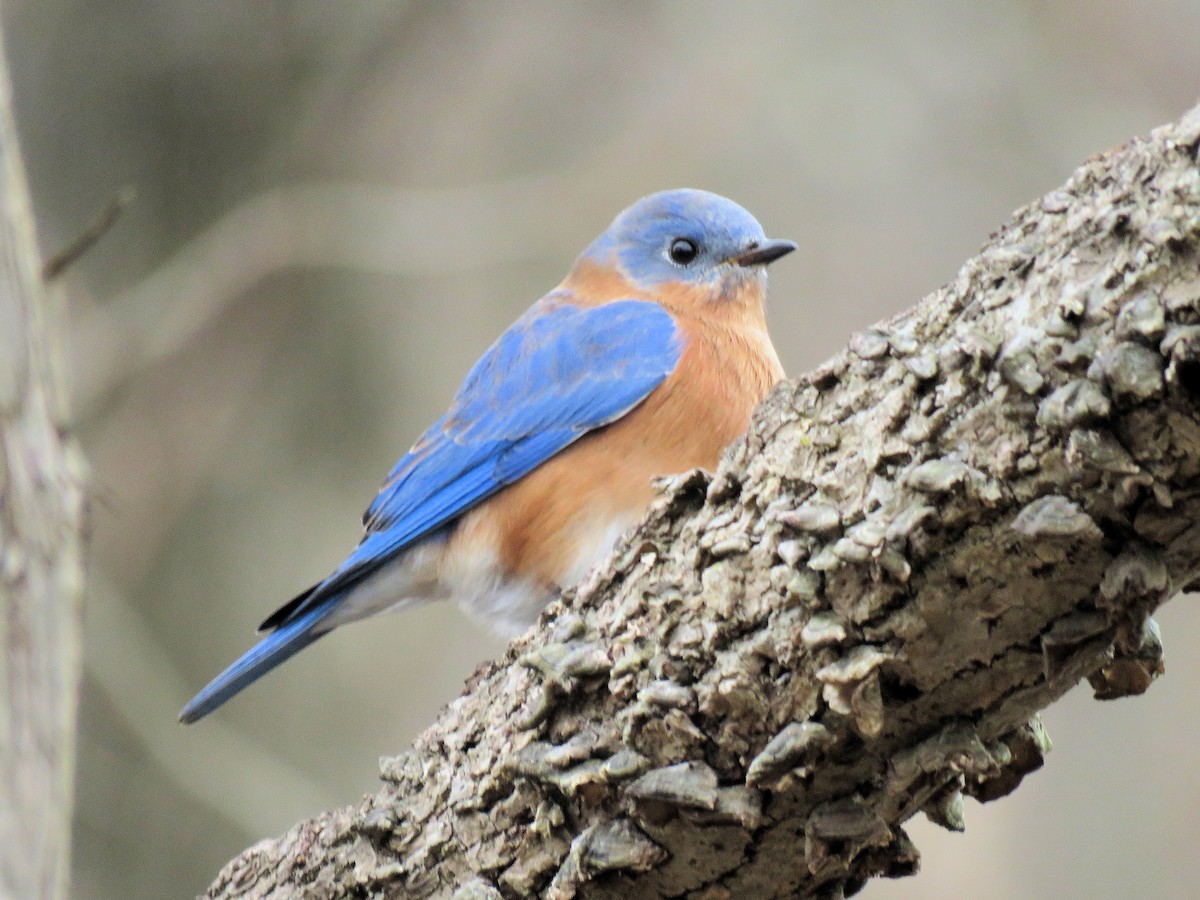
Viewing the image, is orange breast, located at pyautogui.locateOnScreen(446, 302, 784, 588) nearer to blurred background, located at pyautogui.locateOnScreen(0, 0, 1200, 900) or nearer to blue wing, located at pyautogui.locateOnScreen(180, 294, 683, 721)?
blue wing, located at pyautogui.locateOnScreen(180, 294, 683, 721)

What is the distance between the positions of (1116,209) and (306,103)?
383 centimetres

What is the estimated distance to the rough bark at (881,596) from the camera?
1.12 meters

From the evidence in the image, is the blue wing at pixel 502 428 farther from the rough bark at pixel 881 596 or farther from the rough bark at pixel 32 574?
the rough bark at pixel 881 596

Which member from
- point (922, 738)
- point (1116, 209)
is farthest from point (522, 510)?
point (1116, 209)

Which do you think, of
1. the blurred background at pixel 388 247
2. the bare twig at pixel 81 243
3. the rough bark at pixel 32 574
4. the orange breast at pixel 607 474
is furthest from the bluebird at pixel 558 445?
the blurred background at pixel 388 247

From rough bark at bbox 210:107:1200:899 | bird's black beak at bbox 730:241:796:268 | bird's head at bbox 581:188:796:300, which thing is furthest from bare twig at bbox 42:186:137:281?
rough bark at bbox 210:107:1200:899

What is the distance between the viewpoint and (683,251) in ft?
10.2

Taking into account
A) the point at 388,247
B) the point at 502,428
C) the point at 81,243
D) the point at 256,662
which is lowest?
the point at 256,662

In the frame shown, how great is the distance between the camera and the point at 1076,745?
14.0 feet

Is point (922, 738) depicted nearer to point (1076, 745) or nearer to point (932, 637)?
point (932, 637)

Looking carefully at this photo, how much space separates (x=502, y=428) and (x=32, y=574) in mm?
987

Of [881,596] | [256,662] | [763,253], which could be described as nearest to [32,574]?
[256,662]

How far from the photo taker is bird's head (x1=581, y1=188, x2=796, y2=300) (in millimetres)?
3012

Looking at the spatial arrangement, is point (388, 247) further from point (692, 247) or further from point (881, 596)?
point (881, 596)
